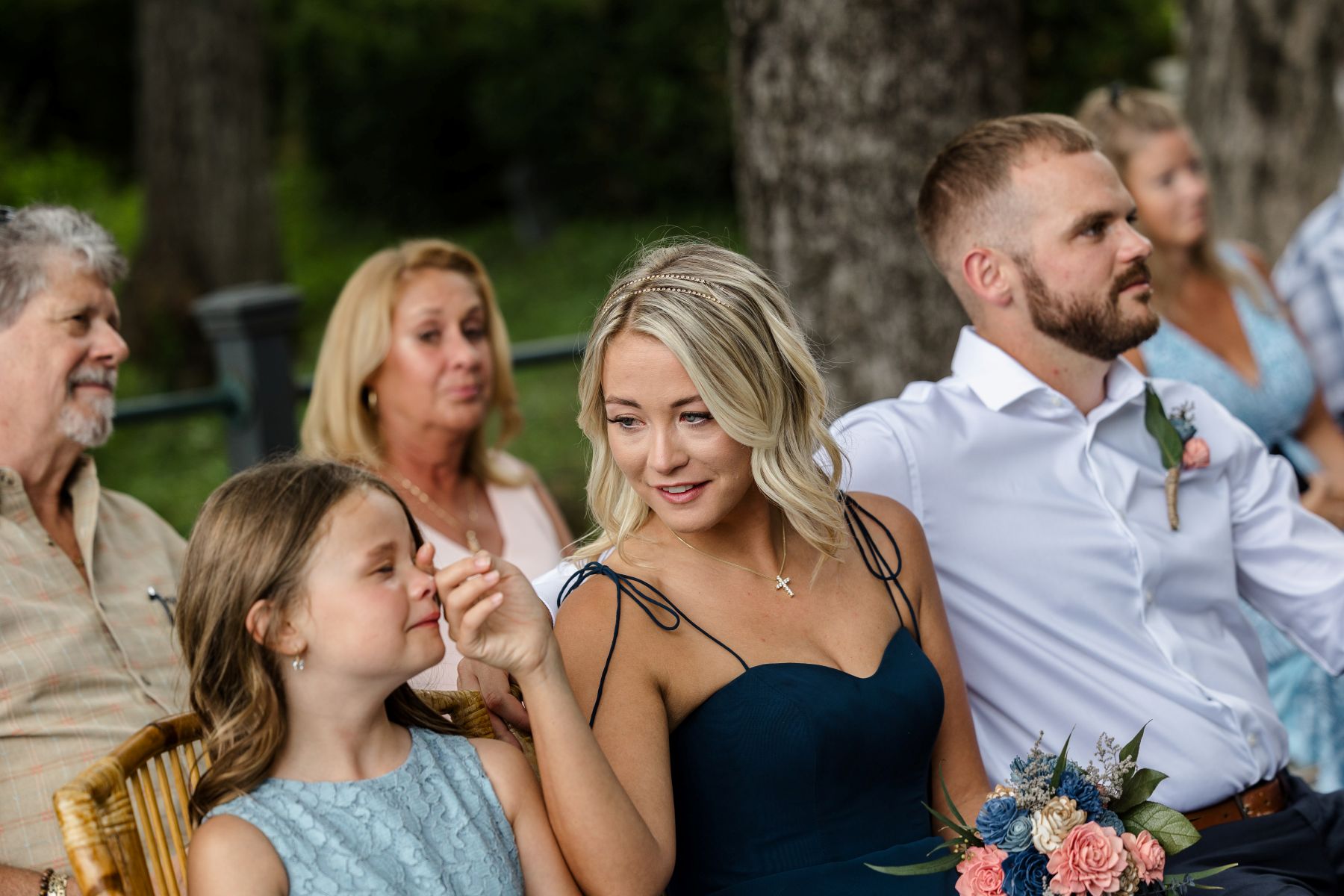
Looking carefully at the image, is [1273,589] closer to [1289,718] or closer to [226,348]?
[1289,718]

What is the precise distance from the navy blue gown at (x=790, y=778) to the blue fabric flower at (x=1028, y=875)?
0.30 m

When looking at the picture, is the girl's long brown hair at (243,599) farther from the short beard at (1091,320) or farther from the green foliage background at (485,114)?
the green foliage background at (485,114)

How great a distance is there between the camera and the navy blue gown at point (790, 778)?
229 centimetres

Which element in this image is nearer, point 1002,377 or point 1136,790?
point 1136,790

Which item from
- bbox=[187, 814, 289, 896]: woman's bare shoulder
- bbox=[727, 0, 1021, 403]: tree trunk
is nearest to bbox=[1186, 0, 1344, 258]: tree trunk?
bbox=[727, 0, 1021, 403]: tree trunk

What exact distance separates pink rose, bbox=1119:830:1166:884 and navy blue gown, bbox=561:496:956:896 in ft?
1.25

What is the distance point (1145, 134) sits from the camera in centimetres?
456

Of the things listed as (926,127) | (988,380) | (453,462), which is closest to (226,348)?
(453,462)

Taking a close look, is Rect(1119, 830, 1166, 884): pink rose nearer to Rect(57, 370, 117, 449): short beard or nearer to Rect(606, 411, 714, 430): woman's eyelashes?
Rect(606, 411, 714, 430): woman's eyelashes

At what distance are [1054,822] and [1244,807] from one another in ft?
3.24

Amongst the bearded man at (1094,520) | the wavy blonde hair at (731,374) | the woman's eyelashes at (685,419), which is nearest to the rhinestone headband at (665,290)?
the wavy blonde hair at (731,374)

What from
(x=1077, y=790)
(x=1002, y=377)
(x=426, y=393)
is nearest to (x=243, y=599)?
(x=1077, y=790)

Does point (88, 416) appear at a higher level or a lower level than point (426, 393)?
higher

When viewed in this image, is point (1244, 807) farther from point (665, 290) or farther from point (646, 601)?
point (665, 290)
